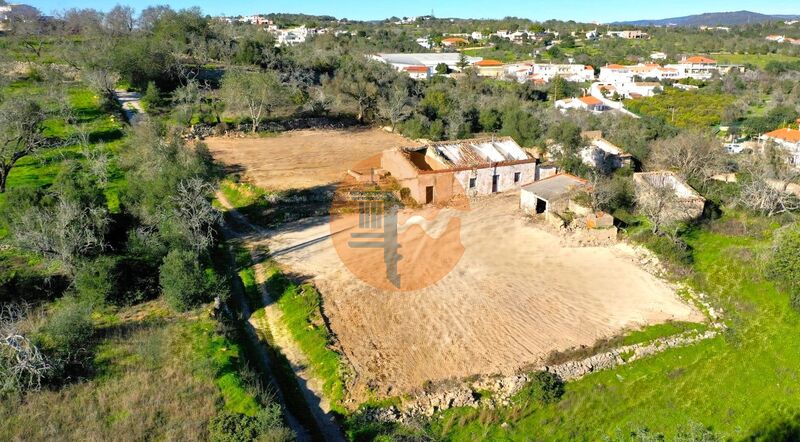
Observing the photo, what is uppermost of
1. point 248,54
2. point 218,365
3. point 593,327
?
point 248,54

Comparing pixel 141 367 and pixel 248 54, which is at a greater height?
pixel 248 54

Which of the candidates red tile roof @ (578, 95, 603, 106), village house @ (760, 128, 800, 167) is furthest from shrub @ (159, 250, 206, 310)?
red tile roof @ (578, 95, 603, 106)

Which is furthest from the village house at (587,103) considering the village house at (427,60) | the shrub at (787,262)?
the shrub at (787,262)

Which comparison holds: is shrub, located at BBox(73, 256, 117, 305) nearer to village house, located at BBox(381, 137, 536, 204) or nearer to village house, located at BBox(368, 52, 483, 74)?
village house, located at BBox(381, 137, 536, 204)

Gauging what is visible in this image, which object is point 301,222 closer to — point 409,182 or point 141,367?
point 409,182

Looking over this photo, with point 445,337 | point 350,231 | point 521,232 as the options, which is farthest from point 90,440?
point 521,232

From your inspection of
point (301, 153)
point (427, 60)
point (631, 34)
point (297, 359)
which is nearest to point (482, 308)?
point (297, 359)
